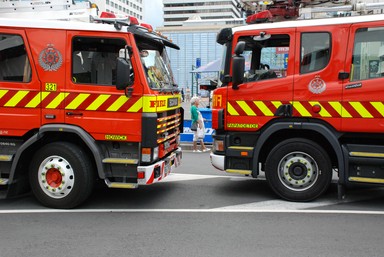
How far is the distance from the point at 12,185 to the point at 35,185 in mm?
352

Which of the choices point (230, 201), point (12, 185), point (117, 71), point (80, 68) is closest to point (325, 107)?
point (230, 201)

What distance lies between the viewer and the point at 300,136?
612cm

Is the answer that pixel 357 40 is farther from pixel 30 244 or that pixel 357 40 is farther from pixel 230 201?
pixel 30 244

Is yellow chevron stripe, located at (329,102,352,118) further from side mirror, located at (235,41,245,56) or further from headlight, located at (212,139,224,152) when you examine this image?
headlight, located at (212,139,224,152)

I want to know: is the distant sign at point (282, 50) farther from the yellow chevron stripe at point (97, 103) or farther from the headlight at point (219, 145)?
the yellow chevron stripe at point (97, 103)

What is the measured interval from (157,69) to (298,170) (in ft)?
8.70

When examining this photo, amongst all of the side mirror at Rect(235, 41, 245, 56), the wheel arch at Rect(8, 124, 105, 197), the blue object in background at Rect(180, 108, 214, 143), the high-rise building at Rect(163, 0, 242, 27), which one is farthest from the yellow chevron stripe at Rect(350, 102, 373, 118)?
the high-rise building at Rect(163, 0, 242, 27)

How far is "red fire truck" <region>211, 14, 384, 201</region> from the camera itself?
5668 mm

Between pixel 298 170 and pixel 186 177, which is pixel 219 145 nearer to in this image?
pixel 298 170

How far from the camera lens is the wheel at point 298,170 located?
5.88 metres

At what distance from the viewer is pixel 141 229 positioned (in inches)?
192

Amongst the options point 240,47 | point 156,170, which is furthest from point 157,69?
point 156,170

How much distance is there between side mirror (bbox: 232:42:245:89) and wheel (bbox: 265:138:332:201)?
3.85 ft

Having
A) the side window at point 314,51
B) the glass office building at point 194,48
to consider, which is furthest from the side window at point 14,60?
the glass office building at point 194,48
